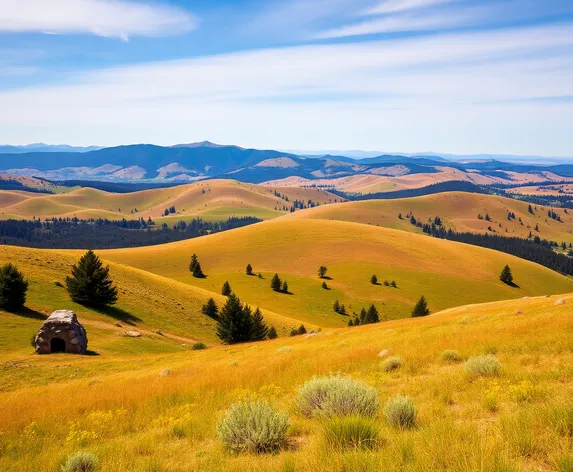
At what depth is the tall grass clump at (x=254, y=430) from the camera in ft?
23.1

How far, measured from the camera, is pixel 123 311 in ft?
161

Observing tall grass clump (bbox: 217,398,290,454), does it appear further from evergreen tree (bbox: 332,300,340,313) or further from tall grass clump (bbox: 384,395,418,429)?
evergreen tree (bbox: 332,300,340,313)

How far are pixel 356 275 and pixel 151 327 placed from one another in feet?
299

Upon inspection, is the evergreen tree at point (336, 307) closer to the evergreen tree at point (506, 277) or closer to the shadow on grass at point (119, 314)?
the shadow on grass at point (119, 314)

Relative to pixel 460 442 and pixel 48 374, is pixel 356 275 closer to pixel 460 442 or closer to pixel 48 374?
pixel 48 374

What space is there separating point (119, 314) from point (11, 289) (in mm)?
13584

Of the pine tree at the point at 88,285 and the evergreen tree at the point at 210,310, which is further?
the evergreen tree at the point at 210,310

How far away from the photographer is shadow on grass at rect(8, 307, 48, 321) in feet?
120

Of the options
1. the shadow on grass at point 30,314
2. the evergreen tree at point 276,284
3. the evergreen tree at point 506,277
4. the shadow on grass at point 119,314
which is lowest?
the evergreen tree at point 506,277

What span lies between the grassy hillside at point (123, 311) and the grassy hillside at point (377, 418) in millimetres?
25866

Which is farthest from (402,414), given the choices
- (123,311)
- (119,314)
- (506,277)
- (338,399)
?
(506,277)

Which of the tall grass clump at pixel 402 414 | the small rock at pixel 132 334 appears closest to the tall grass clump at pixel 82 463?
the tall grass clump at pixel 402 414

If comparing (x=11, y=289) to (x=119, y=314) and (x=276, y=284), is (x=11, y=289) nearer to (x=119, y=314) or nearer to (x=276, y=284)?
(x=119, y=314)

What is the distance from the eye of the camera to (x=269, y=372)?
14.4 metres
